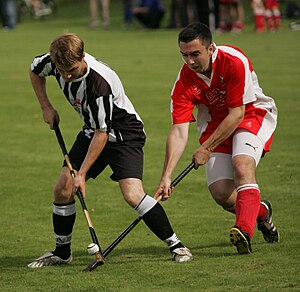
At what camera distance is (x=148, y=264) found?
23.8 feet

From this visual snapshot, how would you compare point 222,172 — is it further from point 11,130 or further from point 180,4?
point 180,4

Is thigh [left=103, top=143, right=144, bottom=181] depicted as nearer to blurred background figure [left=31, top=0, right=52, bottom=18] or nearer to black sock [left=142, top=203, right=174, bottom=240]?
black sock [left=142, top=203, right=174, bottom=240]

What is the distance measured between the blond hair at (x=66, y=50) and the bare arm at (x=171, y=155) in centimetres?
110

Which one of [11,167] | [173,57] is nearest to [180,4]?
[173,57]

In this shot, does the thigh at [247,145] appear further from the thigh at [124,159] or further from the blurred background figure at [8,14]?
the blurred background figure at [8,14]

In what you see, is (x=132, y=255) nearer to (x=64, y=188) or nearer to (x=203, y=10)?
(x=64, y=188)

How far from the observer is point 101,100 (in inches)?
272

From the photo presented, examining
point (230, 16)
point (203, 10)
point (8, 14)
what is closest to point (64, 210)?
point (203, 10)

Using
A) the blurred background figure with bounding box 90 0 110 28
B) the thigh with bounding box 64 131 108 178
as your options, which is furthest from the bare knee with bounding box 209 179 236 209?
the blurred background figure with bounding box 90 0 110 28

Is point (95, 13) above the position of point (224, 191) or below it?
below

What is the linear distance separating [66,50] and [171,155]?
126 centimetres

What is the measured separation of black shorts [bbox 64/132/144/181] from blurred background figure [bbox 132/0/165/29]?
2537 cm

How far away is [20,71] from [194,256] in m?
14.6

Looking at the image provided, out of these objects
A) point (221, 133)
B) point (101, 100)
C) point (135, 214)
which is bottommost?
point (135, 214)
